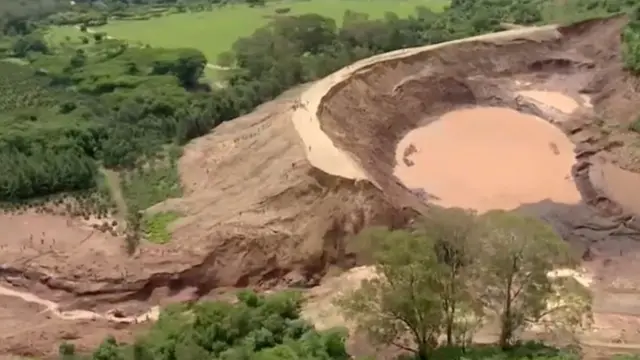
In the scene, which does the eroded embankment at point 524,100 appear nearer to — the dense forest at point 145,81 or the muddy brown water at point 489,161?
the muddy brown water at point 489,161

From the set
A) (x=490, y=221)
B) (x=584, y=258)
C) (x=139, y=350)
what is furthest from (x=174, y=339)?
(x=584, y=258)

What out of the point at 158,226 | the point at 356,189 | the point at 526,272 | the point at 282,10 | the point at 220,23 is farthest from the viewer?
the point at 282,10

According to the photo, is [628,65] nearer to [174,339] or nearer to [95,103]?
[95,103]

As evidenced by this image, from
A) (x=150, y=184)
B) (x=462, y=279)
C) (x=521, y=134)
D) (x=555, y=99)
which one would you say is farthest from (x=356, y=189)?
(x=555, y=99)

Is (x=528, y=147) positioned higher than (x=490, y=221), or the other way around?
(x=490, y=221)

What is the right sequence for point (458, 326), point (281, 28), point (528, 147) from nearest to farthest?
1. point (458, 326)
2. point (528, 147)
3. point (281, 28)

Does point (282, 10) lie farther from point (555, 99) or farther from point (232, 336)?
point (232, 336)

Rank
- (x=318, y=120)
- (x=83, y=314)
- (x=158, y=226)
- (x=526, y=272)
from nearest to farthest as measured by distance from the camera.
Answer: (x=526, y=272) < (x=83, y=314) < (x=158, y=226) < (x=318, y=120)

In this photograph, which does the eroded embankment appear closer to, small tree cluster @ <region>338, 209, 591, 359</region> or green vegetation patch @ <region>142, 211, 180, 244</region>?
green vegetation patch @ <region>142, 211, 180, 244</region>
